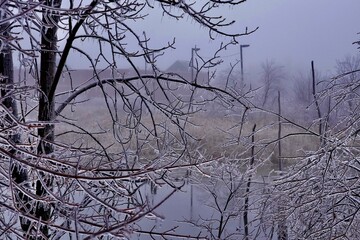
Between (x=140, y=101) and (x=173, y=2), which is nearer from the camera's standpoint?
(x=173, y=2)

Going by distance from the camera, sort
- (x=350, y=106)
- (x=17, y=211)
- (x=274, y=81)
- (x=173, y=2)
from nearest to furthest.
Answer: (x=17, y=211) → (x=173, y=2) → (x=350, y=106) → (x=274, y=81)

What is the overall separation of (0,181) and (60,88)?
9.29 ft

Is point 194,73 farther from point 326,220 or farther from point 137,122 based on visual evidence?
point 326,220

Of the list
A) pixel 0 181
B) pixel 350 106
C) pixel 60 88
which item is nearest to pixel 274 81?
pixel 350 106

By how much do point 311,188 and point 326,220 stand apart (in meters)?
0.40

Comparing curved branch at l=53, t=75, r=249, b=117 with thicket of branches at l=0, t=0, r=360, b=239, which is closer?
thicket of branches at l=0, t=0, r=360, b=239

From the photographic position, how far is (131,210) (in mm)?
1841

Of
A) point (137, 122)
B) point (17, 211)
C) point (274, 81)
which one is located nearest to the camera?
point (17, 211)

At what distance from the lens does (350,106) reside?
6250mm

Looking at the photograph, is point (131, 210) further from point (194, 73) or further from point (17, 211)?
point (194, 73)

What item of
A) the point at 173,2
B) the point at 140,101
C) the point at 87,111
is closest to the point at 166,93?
the point at 140,101

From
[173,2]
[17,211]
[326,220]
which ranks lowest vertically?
[326,220]

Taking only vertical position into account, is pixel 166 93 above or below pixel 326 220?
above

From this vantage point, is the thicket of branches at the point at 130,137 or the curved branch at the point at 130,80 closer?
the thicket of branches at the point at 130,137
